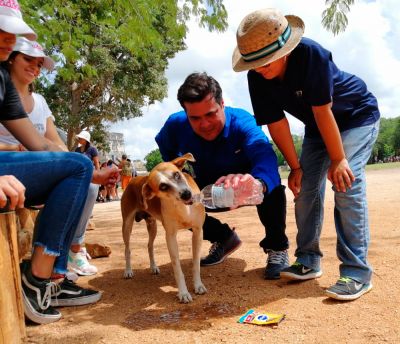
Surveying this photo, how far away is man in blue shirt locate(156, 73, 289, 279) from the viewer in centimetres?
352

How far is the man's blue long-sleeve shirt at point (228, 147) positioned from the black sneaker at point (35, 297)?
6.05ft

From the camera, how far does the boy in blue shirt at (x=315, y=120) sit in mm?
2848

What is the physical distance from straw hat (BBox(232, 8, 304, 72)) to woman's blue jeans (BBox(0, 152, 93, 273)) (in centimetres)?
136

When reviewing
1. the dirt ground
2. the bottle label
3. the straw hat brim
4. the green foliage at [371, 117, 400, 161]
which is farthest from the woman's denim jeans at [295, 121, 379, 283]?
the green foliage at [371, 117, 400, 161]

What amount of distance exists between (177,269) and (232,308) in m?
0.65

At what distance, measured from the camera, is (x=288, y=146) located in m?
3.61

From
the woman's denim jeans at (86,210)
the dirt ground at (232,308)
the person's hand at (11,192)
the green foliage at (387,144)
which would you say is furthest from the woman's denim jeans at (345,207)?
the green foliage at (387,144)

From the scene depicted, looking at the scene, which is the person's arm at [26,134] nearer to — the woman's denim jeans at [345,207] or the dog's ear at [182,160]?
the dog's ear at [182,160]

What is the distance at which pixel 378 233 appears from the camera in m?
4.91

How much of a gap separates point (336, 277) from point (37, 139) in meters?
2.59

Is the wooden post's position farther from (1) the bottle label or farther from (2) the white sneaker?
(2) the white sneaker

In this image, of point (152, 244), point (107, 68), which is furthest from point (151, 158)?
point (152, 244)

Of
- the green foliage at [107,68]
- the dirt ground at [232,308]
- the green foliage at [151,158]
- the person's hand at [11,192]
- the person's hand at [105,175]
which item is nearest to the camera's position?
the person's hand at [11,192]

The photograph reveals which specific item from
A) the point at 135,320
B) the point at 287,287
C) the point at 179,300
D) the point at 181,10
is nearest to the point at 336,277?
the point at 287,287
